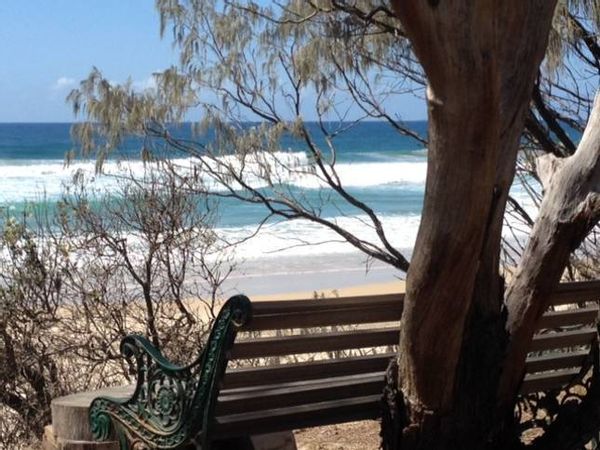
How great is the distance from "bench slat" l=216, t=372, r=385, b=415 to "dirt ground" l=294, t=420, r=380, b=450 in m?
1.58

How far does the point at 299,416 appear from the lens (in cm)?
344

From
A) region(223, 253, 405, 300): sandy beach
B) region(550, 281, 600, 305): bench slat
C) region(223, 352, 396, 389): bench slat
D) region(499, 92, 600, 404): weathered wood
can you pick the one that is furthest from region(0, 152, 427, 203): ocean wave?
region(499, 92, 600, 404): weathered wood

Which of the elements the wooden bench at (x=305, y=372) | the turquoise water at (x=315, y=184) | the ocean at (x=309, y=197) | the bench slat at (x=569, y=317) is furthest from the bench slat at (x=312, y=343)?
the turquoise water at (x=315, y=184)

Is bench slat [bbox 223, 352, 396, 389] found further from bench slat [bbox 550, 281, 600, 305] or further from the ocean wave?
the ocean wave

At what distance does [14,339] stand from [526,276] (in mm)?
3313

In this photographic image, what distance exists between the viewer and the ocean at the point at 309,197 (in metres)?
9.87

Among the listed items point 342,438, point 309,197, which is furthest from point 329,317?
point 309,197

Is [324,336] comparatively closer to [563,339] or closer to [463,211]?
[463,211]

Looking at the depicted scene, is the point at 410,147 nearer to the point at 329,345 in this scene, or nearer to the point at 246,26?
the point at 246,26

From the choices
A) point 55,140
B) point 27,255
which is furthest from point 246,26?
point 55,140

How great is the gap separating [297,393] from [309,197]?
16.6 meters

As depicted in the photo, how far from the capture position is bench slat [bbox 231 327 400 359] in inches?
126

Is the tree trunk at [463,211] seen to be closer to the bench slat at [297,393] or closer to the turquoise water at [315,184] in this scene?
the bench slat at [297,393]

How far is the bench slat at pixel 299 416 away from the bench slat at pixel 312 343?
208 millimetres
